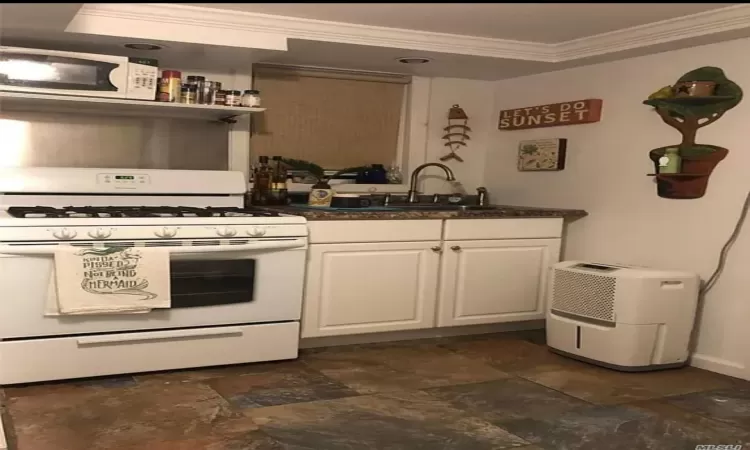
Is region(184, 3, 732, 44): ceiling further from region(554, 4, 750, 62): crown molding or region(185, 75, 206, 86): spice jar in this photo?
region(185, 75, 206, 86): spice jar

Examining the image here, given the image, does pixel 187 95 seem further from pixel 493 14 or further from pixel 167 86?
pixel 493 14

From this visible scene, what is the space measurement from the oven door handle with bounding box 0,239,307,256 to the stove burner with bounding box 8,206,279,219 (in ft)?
0.43

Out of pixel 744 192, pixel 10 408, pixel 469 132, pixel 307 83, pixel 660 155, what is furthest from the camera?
pixel 469 132

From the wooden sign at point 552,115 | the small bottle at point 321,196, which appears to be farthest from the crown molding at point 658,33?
the small bottle at point 321,196

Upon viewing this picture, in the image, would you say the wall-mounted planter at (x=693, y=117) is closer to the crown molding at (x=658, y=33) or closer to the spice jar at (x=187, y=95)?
the crown molding at (x=658, y=33)

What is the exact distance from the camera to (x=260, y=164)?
3.90 metres

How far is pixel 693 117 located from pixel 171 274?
8.17ft

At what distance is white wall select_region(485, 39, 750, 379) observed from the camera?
3252 mm

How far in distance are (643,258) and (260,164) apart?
2098 mm

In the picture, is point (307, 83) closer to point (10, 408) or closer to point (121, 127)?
point (121, 127)

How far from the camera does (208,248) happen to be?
116 inches

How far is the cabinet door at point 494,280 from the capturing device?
3.73 metres

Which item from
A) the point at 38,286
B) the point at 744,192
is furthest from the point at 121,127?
the point at 744,192

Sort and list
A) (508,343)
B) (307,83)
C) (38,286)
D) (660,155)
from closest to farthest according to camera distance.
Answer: (38,286), (660,155), (508,343), (307,83)
